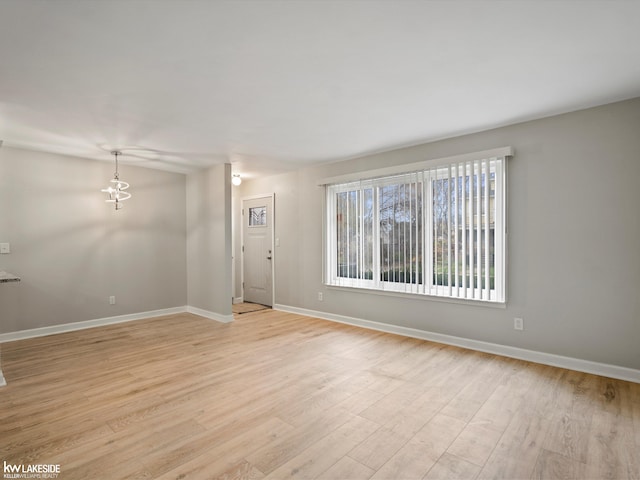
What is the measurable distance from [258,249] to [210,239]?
1246 mm

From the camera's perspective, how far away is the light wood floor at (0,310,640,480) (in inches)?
74.7

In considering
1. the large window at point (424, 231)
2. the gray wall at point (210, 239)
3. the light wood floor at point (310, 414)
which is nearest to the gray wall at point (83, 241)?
the gray wall at point (210, 239)

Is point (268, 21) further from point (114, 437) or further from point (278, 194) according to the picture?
point (278, 194)

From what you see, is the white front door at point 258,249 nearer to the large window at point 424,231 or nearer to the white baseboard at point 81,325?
the white baseboard at point 81,325

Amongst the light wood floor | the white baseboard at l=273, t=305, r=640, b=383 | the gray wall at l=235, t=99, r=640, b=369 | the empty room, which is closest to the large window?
the empty room

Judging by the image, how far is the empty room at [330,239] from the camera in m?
1.96

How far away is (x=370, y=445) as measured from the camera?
2.07 m

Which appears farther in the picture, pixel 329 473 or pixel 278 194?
pixel 278 194

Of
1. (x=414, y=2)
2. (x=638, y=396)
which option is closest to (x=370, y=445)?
(x=638, y=396)

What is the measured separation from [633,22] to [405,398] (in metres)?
2.92

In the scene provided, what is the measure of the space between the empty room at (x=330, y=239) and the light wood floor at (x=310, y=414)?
2 centimetres

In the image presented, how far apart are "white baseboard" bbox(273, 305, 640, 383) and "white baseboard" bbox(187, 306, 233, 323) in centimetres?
174

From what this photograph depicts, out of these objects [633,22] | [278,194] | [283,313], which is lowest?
[283,313]

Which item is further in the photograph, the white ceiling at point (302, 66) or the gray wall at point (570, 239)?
the gray wall at point (570, 239)
